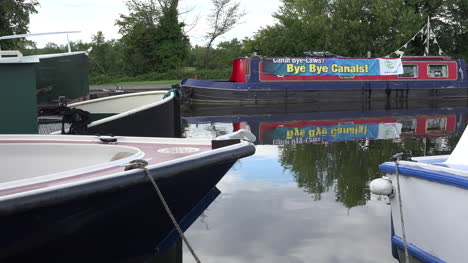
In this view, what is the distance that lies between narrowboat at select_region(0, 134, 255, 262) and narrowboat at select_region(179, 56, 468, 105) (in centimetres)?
1709

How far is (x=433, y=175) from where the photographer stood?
390 cm

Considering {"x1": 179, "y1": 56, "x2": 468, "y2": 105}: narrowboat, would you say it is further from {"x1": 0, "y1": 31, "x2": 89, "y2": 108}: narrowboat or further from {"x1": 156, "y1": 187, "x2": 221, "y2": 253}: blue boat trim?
{"x1": 156, "y1": 187, "x2": 221, "y2": 253}: blue boat trim

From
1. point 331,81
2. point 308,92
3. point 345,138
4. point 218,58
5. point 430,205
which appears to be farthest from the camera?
point 218,58

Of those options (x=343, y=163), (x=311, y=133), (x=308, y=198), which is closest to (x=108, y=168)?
(x=308, y=198)

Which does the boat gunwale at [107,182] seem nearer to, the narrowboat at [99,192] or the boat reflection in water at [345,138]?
the narrowboat at [99,192]

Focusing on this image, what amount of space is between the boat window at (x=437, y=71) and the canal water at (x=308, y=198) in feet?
36.9

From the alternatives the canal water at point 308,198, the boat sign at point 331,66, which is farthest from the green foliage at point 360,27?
the canal water at point 308,198

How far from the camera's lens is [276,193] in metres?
6.89

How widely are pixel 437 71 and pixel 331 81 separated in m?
5.47

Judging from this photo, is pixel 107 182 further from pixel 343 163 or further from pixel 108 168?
pixel 343 163

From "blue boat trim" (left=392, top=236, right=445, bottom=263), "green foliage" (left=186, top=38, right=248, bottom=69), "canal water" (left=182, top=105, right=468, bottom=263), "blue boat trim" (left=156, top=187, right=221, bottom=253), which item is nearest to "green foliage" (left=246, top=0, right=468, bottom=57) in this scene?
"green foliage" (left=186, top=38, right=248, bottom=69)

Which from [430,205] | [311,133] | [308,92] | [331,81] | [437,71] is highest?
[437,71]

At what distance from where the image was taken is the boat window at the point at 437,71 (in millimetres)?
24875

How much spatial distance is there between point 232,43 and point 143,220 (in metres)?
52.8
